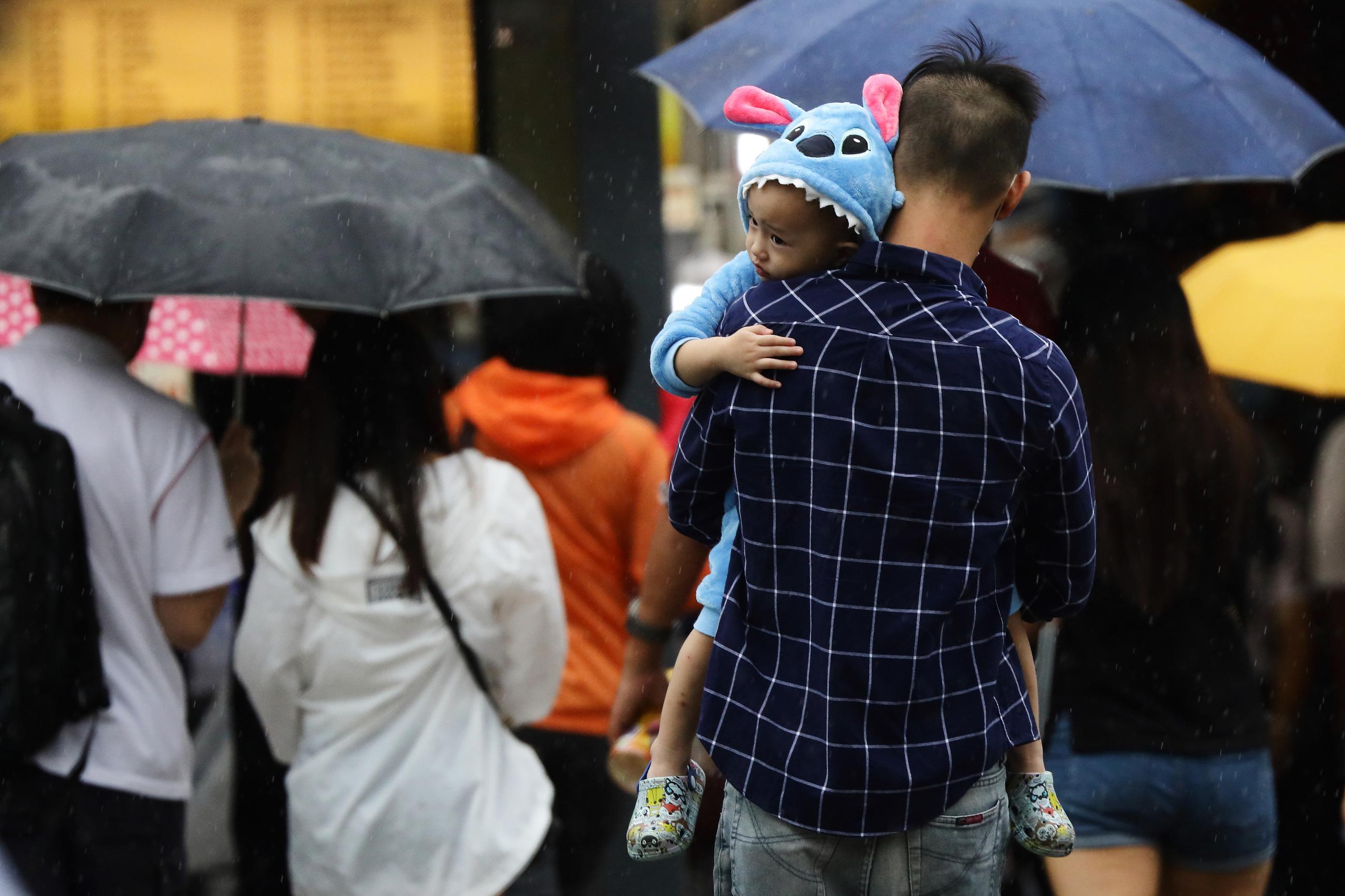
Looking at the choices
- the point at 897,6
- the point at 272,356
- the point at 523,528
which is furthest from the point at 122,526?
the point at 897,6

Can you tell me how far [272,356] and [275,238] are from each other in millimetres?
1296

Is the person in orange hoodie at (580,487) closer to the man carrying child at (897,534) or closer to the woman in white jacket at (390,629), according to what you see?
the woman in white jacket at (390,629)

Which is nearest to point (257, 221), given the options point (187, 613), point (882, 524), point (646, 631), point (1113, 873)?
point (187, 613)

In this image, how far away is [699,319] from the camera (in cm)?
225

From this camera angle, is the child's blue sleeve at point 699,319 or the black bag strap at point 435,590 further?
the black bag strap at point 435,590

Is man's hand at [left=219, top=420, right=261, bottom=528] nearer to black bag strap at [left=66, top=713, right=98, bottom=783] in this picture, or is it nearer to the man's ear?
black bag strap at [left=66, top=713, right=98, bottom=783]

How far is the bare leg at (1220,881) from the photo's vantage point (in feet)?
11.0

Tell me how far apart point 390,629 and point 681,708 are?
1.46 metres

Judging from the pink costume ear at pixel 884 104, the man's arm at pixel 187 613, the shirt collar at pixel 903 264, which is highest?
the pink costume ear at pixel 884 104

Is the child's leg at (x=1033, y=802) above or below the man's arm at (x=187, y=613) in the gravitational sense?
above

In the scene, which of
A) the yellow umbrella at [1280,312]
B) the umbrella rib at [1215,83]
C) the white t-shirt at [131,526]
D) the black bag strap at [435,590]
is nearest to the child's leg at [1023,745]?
the umbrella rib at [1215,83]

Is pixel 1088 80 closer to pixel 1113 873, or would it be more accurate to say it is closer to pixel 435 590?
pixel 1113 873

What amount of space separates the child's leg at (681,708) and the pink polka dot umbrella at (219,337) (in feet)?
8.89

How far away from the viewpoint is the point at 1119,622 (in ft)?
10.8
